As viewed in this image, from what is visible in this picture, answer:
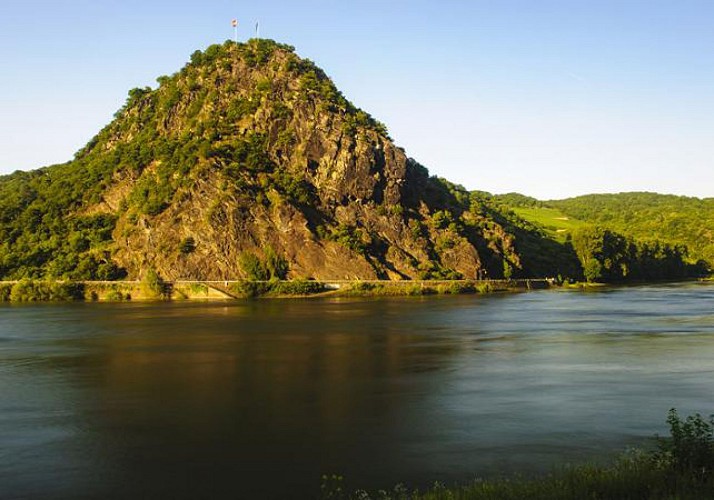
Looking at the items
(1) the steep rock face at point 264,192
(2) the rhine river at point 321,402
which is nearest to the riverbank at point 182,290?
(1) the steep rock face at point 264,192

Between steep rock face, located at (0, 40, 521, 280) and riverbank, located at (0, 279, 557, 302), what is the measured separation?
460 cm

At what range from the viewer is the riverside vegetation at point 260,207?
470 feet

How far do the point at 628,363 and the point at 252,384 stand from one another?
2651 centimetres

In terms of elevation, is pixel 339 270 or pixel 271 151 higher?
pixel 271 151

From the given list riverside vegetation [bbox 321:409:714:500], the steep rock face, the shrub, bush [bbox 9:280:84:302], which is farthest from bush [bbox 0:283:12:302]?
riverside vegetation [bbox 321:409:714:500]

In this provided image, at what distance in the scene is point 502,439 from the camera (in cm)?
2845

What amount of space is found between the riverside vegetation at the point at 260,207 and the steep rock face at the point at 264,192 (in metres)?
0.37

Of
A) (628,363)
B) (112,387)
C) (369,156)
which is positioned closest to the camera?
(112,387)

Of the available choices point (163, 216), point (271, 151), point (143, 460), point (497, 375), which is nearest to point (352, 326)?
point (497, 375)

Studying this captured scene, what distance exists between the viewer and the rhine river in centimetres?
2508

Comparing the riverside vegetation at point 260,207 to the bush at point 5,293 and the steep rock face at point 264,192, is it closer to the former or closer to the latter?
the steep rock face at point 264,192

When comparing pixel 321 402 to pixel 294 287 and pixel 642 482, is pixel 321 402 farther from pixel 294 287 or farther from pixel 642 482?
pixel 294 287

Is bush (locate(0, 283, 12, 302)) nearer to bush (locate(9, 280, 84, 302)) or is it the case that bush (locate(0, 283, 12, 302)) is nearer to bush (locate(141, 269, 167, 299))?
bush (locate(9, 280, 84, 302))

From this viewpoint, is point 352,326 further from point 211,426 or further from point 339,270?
point 339,270
